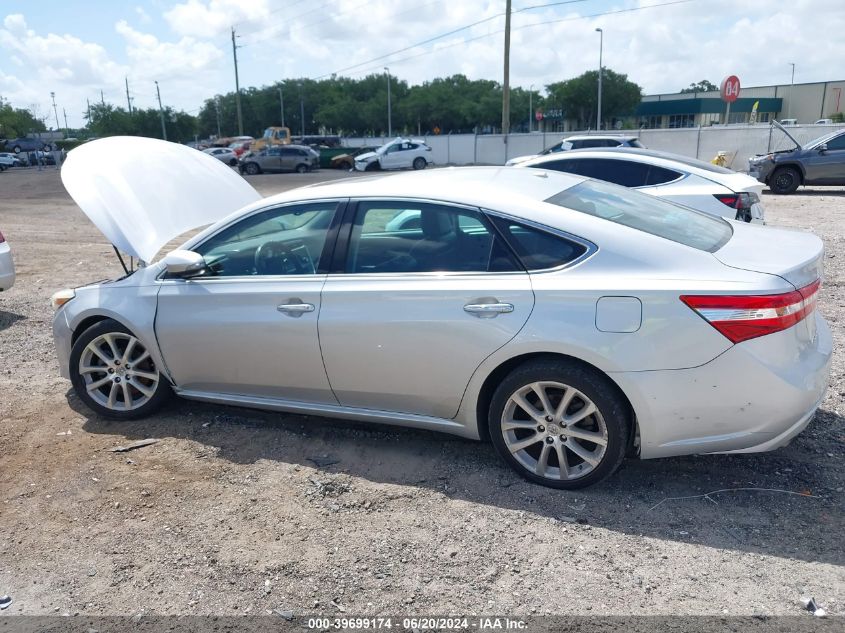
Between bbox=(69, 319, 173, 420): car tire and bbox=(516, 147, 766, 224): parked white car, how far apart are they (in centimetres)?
603

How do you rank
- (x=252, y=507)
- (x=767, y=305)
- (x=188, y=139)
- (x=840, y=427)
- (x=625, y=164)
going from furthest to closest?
(x=188, y=139)
(x=625, y=164)
(x=840, y=427)
(x=252, y=507)
(x=767, y=305)

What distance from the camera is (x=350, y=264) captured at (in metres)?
4.09

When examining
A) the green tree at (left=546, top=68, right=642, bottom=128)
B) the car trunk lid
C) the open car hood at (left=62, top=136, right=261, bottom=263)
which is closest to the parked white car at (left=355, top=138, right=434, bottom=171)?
the open car hood at (left=62, top=136, right=261, bottom=263)

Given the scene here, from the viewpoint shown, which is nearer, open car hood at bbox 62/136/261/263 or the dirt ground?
the dirt ground

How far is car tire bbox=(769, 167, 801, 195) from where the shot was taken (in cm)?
1842

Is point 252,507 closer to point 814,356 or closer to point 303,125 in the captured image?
point 814,356

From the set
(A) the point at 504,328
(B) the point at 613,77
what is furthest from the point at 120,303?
(B) the point at 613,77

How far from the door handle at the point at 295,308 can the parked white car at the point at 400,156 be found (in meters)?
34.1

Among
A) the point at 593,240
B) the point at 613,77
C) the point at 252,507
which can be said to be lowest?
the point at 252,507

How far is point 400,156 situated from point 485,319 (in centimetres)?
3495

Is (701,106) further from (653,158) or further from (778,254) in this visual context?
(778,254)

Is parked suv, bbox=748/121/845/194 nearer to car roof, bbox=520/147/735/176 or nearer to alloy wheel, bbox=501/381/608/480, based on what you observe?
car roof, bbox=520/147/735/176

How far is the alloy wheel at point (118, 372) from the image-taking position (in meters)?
4.77

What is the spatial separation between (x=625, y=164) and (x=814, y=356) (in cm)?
647
